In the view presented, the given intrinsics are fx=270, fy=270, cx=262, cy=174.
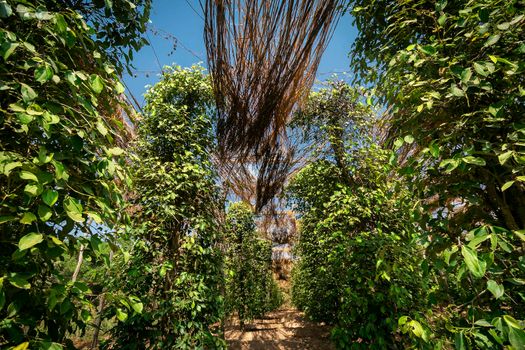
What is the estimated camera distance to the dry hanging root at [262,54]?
132 centimetres

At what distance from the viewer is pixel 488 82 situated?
1025 millimetres

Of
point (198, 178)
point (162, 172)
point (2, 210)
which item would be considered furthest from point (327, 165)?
point (2, 210)

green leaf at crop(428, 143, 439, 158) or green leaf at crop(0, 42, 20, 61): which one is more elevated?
green leaf at crop(0, 42, 20, 61)

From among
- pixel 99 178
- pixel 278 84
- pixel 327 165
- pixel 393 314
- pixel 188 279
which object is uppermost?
pixel 327 165

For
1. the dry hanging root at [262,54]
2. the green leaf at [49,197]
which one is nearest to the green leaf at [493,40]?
the dry hanging root at [262,54]

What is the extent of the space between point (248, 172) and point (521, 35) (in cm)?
240

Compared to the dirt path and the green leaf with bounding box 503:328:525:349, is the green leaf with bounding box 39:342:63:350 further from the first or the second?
the dirt path

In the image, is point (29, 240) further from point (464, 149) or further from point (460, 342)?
point (464, 149)

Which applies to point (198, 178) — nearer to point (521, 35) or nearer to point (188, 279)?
point (188, 279)

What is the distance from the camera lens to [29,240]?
0.73 meters

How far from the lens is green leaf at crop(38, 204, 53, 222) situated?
29.9 inches

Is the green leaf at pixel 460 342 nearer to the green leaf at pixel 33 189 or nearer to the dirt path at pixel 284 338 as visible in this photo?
the green leaf at pixel 33 189

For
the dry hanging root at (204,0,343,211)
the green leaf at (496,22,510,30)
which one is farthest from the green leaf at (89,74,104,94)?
the green leaf at (496,22,510,30)

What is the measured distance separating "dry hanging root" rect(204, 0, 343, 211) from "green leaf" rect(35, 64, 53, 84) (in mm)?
827
